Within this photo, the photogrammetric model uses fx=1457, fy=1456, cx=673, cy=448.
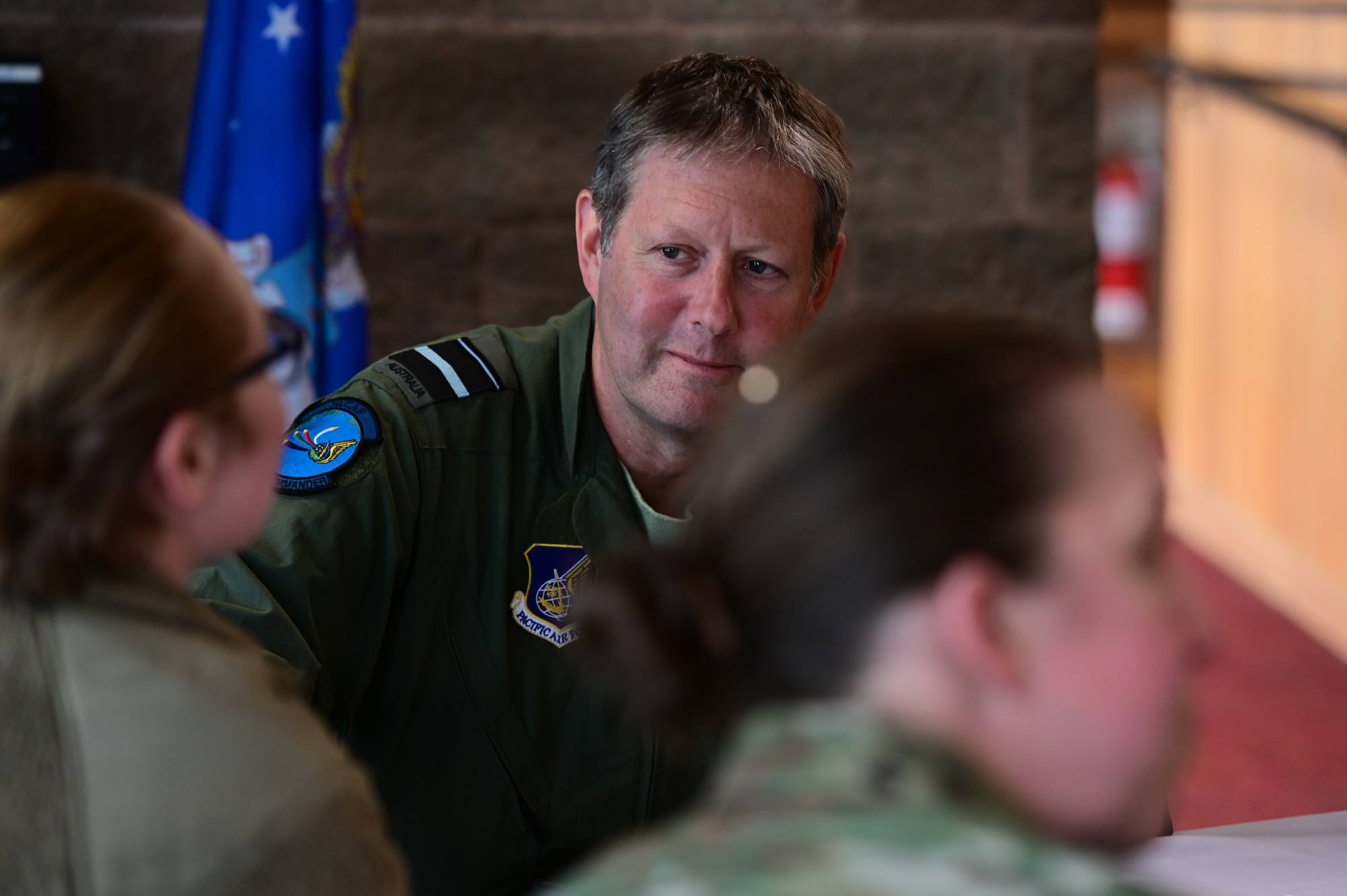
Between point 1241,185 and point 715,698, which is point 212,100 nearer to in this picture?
point 715,698

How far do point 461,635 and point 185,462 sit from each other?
0.66 m

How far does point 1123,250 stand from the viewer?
672cm

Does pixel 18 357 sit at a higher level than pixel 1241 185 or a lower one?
higher

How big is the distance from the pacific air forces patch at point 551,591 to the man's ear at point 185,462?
67cm

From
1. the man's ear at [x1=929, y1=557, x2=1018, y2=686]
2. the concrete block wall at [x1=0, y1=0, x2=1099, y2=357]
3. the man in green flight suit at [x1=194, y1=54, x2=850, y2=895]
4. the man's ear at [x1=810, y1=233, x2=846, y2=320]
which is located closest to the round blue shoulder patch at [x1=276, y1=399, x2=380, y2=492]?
the man in green flight suit at [x1=194, y1=54, x2=850, y2=895]

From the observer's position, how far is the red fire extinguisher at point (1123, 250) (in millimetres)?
6547

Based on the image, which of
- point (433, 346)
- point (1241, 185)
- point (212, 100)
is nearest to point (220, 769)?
point (433, 346)

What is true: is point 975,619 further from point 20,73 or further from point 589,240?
point 20,73

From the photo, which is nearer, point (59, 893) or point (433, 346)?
point (59, 893)

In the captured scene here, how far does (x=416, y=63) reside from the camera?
241cm

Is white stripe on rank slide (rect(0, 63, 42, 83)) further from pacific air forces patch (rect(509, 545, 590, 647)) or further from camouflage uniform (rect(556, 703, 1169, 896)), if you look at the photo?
camouflage uniform (rect(556, 703, 1169, 896))

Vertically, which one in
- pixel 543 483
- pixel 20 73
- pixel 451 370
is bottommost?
pixel 543 483

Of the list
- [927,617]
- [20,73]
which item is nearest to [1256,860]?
[927,617]

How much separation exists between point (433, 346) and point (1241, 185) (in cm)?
428
